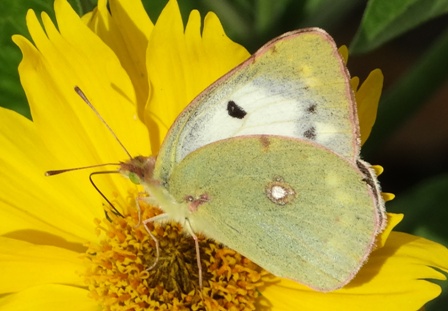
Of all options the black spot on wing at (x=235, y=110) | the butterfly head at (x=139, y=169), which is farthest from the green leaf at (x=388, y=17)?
the butterfly head at (x=139, y=169)

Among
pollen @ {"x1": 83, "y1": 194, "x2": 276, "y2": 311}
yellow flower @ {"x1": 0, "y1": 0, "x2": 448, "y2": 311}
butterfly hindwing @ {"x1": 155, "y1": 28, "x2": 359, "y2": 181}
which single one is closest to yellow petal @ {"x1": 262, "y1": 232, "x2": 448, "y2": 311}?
yellow flower @ {"x1": 0, "y1": 0, "x2": 448, "y2": 311}

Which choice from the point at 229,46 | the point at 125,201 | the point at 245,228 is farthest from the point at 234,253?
the point at 229,46

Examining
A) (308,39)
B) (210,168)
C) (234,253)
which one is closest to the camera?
(308,39)

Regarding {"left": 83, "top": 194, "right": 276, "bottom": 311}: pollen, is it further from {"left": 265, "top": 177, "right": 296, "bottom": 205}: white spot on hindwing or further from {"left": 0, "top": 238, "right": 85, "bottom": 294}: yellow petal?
{"left": 265, "top": 177, "right": 296, "bottom": 205}: white spot on hindwing

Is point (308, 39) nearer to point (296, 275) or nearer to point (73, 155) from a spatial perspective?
point (296, 275)

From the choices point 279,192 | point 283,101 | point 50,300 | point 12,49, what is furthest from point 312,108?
point 12,49

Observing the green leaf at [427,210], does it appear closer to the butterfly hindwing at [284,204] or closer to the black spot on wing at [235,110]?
the butterfly hindwing at [284,204]

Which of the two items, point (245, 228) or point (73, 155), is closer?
point (245, 228)
